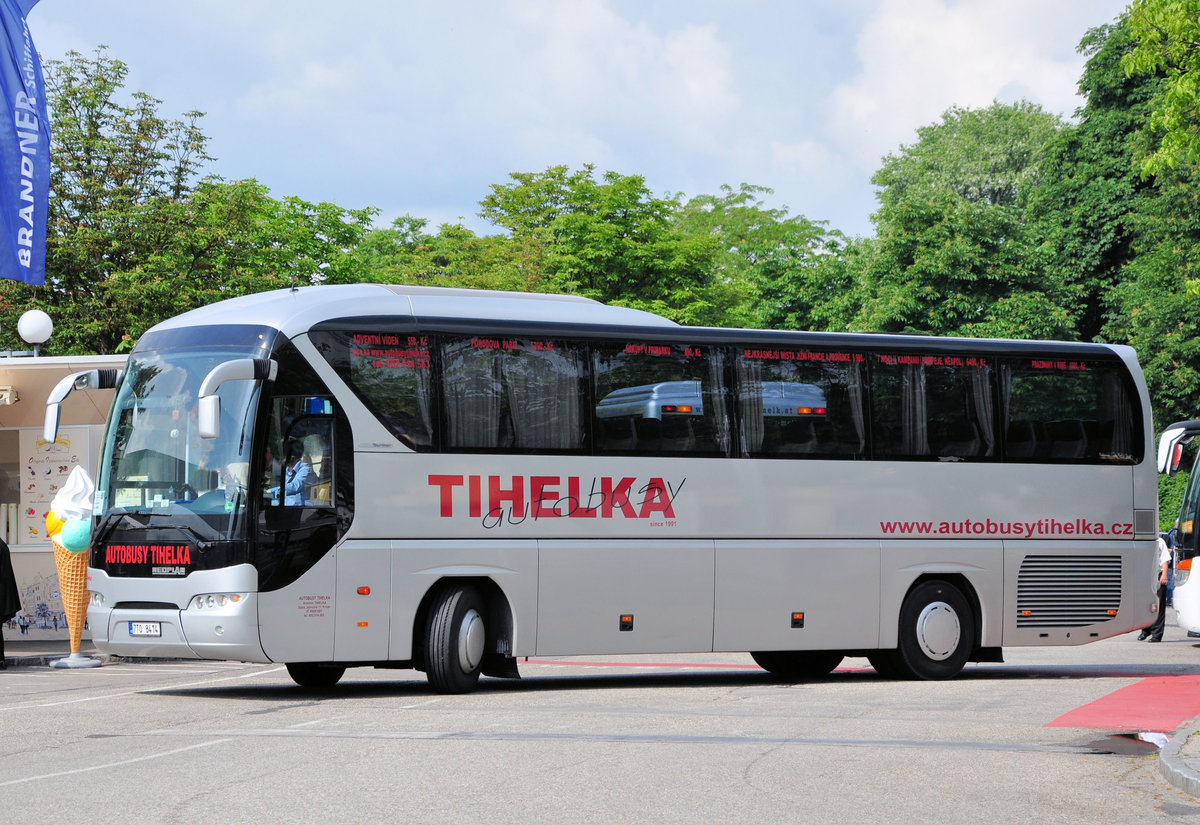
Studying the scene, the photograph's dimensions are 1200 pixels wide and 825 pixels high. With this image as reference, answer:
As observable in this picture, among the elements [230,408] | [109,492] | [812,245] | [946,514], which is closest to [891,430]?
[946,514]

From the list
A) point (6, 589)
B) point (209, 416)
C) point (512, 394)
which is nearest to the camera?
point (209, 416)

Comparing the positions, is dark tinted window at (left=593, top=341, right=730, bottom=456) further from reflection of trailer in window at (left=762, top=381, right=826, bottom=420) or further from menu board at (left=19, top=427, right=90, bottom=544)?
menu board at (left=19, top=427, right=90, bottom=544)

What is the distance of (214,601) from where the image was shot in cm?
1317

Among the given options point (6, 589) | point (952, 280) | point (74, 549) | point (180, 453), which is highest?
point (952, 280)

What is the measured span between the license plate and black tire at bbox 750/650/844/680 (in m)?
6.70

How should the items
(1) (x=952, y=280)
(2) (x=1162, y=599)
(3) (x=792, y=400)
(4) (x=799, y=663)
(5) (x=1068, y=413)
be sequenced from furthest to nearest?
(1) (x=952, y=280) < (2) (x=1162, y=599) < (4) (x=799, y=663) < (5) (x=1068, y=413) < (3) (x=792, y=400)

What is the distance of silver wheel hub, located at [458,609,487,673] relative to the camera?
45.9 ft

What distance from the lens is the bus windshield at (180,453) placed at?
1327 centimetres

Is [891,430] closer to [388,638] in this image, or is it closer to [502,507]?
[502,507]

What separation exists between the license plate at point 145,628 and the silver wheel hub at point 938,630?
25.2 feet

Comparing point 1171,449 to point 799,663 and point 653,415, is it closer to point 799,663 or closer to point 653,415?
point 799,663

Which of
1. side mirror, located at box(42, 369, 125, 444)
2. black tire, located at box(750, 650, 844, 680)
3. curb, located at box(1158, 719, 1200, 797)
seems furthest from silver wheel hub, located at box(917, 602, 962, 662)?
side mirror, located at box(42, 369, 125, 444)

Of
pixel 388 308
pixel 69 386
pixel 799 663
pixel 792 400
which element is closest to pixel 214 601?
pixel 69 386

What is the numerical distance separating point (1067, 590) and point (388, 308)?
7983 millimetres
